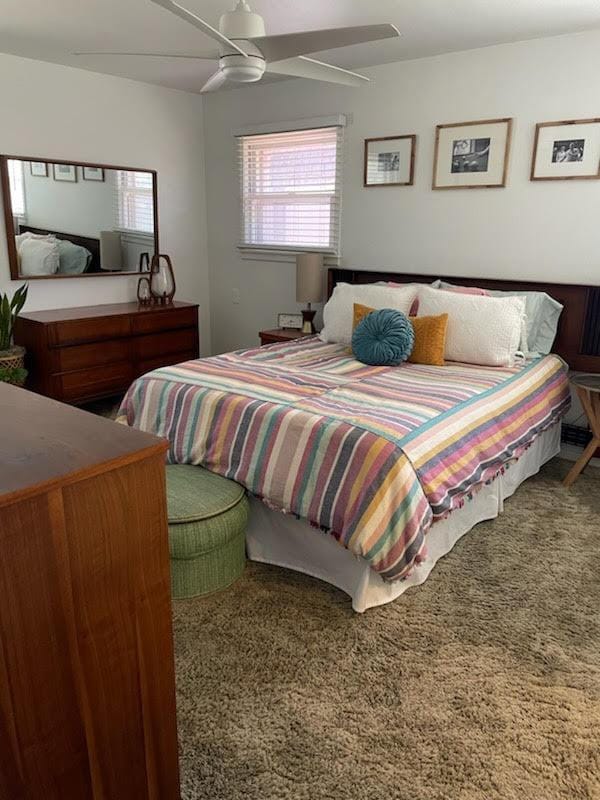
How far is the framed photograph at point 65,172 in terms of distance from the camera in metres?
4.27

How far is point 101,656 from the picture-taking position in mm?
1104

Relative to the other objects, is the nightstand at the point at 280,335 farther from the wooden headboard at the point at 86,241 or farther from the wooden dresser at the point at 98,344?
the wooden headboard at the point at 86,241

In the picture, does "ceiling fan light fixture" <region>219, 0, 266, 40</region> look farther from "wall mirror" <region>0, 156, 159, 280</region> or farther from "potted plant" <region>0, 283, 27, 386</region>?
"wall mirror" <region>0, 156, 159, 280</region>

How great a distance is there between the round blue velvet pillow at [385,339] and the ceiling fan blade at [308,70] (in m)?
1.17

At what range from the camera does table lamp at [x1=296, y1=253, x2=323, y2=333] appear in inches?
174

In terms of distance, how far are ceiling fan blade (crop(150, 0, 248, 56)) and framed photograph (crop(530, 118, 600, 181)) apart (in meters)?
2.11

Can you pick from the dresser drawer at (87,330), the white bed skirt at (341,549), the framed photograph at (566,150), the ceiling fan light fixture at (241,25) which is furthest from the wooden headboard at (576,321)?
the dresser drawer at (87,330)

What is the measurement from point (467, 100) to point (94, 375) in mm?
3053

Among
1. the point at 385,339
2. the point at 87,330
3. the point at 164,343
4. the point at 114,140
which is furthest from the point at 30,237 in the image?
the point at 385,339

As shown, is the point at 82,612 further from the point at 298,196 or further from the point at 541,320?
the point at 298,196

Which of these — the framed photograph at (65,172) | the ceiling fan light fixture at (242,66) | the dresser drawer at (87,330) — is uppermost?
the ceiling fan light fixture at (242,66)

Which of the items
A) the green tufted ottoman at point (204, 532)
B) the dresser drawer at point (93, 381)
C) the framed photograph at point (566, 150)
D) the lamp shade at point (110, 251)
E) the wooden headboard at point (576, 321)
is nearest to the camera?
the green tufted ottoman at point (204, 532)

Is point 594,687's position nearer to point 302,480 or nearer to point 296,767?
point 296,767

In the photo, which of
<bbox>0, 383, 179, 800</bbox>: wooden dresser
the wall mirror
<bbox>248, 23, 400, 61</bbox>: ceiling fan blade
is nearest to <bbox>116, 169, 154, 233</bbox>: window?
the wall mirror
